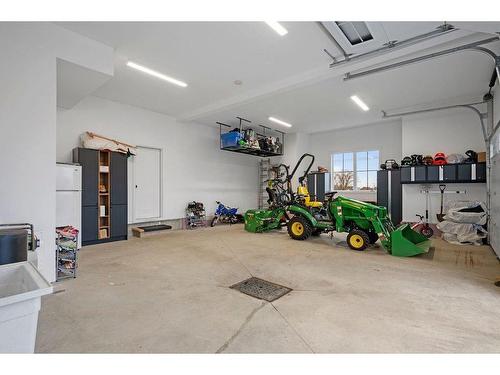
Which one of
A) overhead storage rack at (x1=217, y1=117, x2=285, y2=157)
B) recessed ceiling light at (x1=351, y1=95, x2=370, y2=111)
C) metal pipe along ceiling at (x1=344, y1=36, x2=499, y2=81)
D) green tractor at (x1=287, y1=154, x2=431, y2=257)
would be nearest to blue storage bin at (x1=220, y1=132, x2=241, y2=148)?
overhead storage rack at (x1=217, y1=117, x2=285, y2=157)

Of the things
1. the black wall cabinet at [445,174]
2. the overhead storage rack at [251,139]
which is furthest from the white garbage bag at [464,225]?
the overhead storage rack at [251,139]

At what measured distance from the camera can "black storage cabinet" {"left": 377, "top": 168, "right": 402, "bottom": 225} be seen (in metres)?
6.99

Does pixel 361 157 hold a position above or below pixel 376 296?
above

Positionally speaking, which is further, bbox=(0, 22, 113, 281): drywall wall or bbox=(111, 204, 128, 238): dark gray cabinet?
bbox=(111, 204, 128, 238): dark gray cabinet

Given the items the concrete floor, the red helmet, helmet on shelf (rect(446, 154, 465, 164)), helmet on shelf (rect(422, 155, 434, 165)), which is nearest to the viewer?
the concrete floor

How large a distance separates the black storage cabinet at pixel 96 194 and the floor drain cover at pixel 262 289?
3785 millimetres

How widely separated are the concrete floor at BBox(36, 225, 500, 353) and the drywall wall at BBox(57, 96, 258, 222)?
2.93m

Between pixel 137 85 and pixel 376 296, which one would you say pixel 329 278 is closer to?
pixel 376 296

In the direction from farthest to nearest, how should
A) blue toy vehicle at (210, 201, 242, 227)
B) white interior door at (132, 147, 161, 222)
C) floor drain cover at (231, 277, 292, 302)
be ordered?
blue toy vehicle at (210, 201, 242, 227)
white interior door at (132, 147, 161, 222)
floor drain cover at (231, 277, 292, 302)

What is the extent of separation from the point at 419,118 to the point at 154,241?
743cm

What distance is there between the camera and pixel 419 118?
22.2 feet

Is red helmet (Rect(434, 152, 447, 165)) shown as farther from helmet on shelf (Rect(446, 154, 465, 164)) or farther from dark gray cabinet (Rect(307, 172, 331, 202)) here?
dark gray cabinet (Rect(307, 172, 331, 202))

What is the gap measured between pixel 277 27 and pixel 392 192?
18.8 feet

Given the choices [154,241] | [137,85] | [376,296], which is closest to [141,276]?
[154,241]
